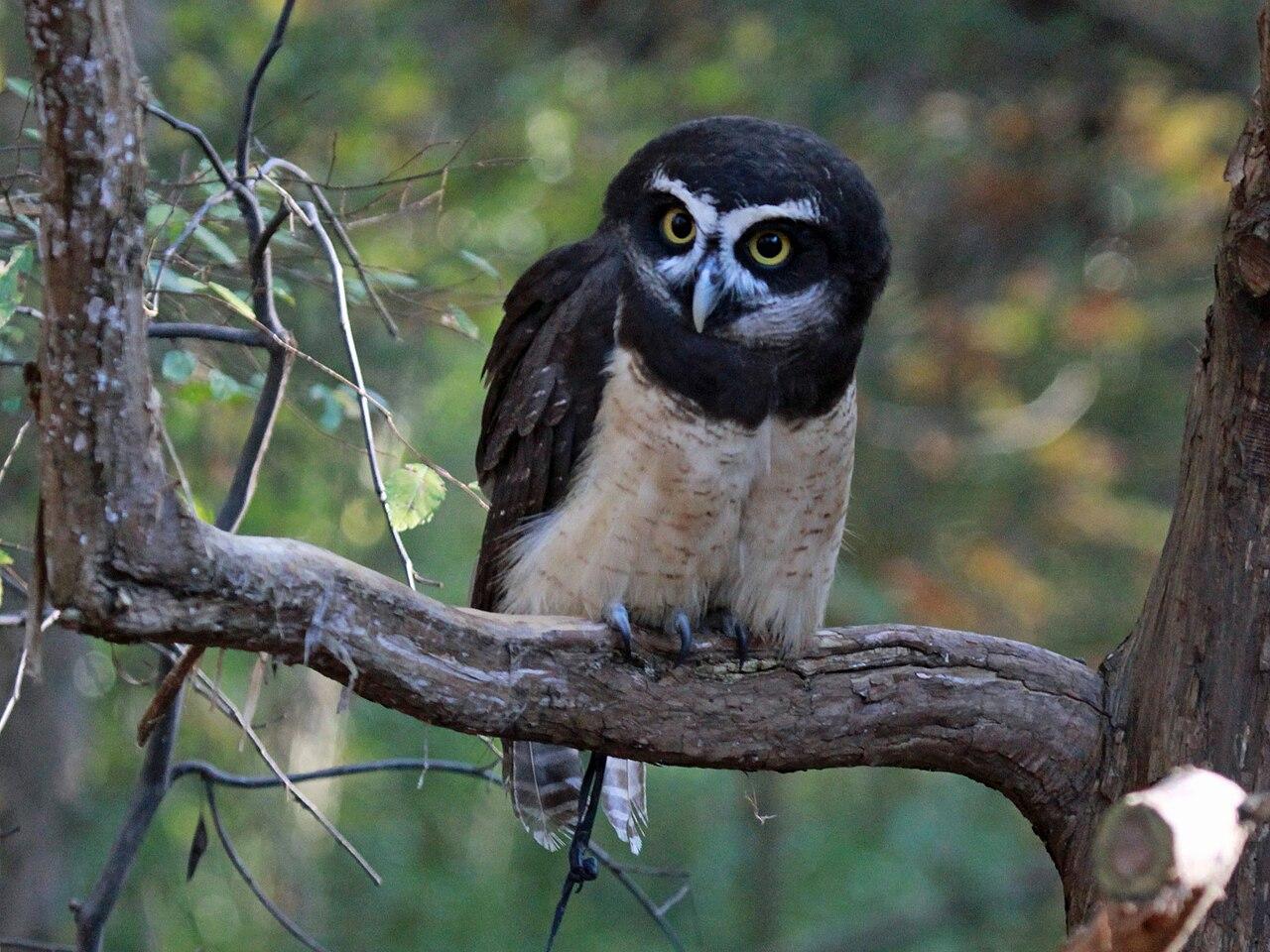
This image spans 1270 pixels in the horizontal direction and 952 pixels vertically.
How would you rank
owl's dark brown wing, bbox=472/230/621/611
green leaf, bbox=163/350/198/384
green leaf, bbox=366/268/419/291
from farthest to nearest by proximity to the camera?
green leaf, bbox=366/268/419/291 → owl's dark brown wing, bbox=472/230/621/611 → green leaf, bbox=163/350/198/384

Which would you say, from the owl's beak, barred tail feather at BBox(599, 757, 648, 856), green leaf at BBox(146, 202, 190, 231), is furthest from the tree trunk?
green leaf at BBox(146, 202, 190, 231)

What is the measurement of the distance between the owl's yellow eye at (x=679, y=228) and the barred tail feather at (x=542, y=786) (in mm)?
1334

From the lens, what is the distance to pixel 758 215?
2.96 m


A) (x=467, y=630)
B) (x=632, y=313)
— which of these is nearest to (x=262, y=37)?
(x=632, y=313)

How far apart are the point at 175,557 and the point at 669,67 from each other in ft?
23.3

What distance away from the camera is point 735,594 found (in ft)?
10.6

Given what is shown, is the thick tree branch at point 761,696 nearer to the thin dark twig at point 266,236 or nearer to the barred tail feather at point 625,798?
the thin dark twig at point 266,236

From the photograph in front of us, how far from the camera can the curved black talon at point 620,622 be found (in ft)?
9.50

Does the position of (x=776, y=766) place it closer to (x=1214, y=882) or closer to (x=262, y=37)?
(x=1214, y=882)

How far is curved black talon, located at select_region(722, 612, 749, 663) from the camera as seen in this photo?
10.3 ft

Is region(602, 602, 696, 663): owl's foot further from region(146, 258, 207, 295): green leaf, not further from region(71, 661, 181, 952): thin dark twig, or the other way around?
region(146, 258, 207, 295): green leaf

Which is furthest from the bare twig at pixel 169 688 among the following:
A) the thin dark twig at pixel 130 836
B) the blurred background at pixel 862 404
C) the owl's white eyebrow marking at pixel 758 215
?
the blurred background at pixel 862 404

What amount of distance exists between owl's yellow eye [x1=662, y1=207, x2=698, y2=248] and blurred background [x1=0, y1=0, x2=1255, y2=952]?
9.08ft

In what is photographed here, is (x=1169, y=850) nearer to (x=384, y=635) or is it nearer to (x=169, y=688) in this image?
(x=384, y=635)
